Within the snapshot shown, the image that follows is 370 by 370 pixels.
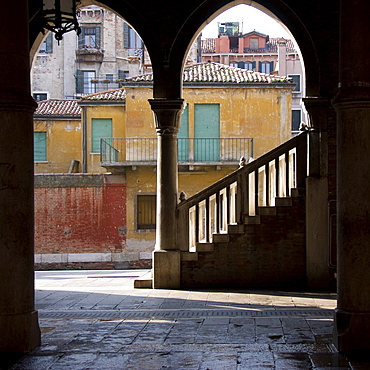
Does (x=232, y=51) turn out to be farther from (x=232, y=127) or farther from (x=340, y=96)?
(x=340, y=96)

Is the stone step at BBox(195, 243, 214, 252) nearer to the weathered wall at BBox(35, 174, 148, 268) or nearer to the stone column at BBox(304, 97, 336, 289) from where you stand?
the stone column at BBox(304, 97, 336, 289)

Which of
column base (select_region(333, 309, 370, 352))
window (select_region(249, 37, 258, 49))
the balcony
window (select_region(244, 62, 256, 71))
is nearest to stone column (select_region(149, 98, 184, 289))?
column base (select_region(333, 309, 370, 352))

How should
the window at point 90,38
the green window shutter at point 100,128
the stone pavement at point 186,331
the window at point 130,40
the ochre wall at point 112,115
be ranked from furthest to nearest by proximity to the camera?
1. the window at point 130,40
2. the window at point 90,38
3. the green window shutter at point 100,128
4. the ochre wall at point 112,115
5. the stone pavement at point 186,331

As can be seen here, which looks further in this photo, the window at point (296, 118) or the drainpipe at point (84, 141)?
the window at point (296, 118)

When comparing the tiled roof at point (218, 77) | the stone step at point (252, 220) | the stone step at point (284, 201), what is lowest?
the stone step at point (252, 220)

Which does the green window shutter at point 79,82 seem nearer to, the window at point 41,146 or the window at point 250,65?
the window at point 41,146

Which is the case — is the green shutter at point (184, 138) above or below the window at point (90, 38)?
below

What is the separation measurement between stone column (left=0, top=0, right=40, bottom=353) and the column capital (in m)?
Answer: 4.70

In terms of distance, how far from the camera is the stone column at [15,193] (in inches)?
215

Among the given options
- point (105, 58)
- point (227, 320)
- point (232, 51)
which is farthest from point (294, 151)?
point (232, 51)

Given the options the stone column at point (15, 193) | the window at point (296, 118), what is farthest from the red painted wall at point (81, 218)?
the stone column at point (15, 193)

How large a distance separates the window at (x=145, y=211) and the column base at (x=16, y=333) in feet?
71.4

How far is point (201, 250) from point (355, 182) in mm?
5070

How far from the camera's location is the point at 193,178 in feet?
90.7
